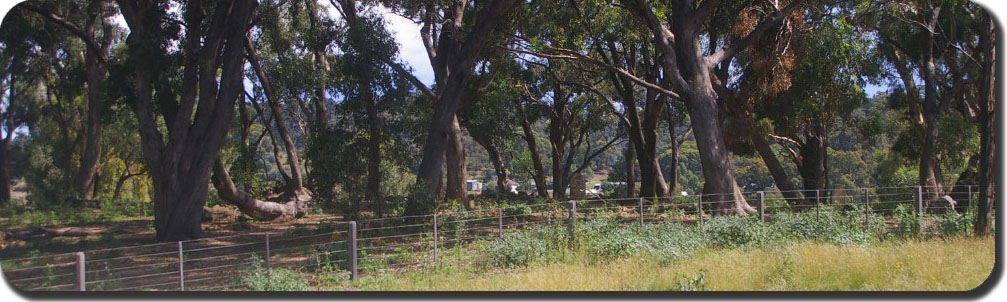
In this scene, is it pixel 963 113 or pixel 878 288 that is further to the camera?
pixel 963 113

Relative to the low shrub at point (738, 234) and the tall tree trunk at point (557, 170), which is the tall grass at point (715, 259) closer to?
the low shrub at point (738, 234)

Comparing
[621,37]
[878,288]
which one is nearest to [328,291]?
[878,288]

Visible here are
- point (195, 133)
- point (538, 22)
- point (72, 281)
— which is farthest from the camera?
point (538, 22)

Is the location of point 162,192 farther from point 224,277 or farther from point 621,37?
point 621,37

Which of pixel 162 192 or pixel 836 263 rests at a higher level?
pixel 162 192

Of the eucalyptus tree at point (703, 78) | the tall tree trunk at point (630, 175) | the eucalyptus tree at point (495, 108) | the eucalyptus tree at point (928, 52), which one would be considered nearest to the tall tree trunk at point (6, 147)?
the eucalyptus tree at point (495, 108)

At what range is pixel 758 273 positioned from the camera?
9.84 metres

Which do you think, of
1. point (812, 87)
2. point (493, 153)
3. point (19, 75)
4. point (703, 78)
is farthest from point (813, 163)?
point (19, 75)

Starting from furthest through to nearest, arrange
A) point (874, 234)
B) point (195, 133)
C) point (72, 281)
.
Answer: point (195, 133) → point (874, 234) → point (72, 281)

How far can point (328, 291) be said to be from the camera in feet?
30.8

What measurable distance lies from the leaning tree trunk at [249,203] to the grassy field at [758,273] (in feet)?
34.1

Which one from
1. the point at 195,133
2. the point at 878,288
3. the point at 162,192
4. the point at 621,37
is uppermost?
the point at 621,37

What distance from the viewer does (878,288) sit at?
9.10 metres

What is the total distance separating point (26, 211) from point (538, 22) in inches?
698
